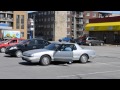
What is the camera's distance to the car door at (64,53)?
15828 mm

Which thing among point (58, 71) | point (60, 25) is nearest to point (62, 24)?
point (60, 25)

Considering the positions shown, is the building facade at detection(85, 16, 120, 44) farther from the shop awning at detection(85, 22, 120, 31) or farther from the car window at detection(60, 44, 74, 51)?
the car window at detection(60, 44, 74, 51)

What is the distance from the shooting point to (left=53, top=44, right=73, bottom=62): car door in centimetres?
1583

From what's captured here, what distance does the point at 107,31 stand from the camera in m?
56.0

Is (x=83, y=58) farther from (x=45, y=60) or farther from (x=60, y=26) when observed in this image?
(x=60, y=26)

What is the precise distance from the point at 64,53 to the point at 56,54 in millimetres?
462

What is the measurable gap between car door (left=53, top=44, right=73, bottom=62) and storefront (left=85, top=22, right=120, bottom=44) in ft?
120

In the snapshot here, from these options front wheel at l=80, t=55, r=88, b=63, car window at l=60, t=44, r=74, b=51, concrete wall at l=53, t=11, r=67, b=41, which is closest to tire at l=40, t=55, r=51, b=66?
car window at l=60, t=44, r=74, b=51

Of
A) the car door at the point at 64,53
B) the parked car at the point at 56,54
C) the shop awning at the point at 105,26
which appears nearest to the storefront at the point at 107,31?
the shop awning at the point at 105,26

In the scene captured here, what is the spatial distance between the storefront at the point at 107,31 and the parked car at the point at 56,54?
36029mm

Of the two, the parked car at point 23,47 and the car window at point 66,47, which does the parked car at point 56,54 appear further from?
the parked car at point 23,47
